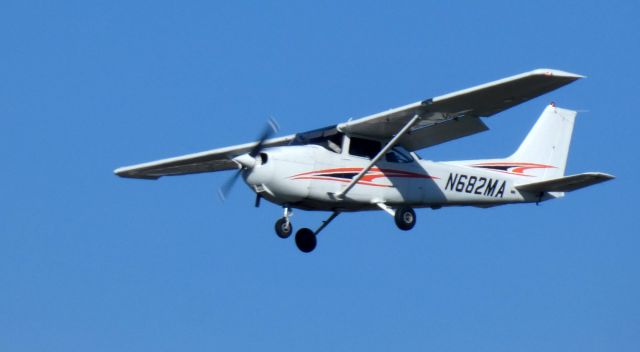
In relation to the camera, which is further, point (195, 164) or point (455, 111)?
point (195, 164)

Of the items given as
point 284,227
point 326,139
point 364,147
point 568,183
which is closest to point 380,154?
point 364,147

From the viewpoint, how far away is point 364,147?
22.1 meters

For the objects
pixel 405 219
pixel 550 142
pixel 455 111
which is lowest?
pixel 405 219

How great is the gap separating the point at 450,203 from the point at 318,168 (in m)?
3.03

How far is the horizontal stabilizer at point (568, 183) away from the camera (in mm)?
21969

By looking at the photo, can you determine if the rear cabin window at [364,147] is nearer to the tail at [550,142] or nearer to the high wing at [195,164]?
the high wing at [195,164]

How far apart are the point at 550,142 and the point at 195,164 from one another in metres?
7.09

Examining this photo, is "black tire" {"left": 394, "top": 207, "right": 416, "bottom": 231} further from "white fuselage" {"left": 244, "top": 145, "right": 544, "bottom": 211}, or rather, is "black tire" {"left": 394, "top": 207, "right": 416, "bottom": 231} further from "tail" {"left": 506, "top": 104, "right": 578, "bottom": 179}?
"tail" {"left": 506, "top": 104, "right": 578, "bottom": 179}

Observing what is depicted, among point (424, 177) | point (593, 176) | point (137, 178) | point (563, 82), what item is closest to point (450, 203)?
point (424, 177)

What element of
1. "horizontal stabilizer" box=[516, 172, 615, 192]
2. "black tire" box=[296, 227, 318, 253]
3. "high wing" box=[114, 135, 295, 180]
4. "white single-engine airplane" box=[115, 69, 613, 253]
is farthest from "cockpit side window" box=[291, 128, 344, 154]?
"horizontal stabilizer" box=[516, 172, 615, 192]

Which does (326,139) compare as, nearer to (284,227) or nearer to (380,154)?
(380,154)

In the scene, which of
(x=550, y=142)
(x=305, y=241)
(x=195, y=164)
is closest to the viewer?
(x=305, y=241)

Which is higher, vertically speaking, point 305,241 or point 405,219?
point 405,219

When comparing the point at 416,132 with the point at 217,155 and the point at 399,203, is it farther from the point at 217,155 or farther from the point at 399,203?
the point at 217,155
